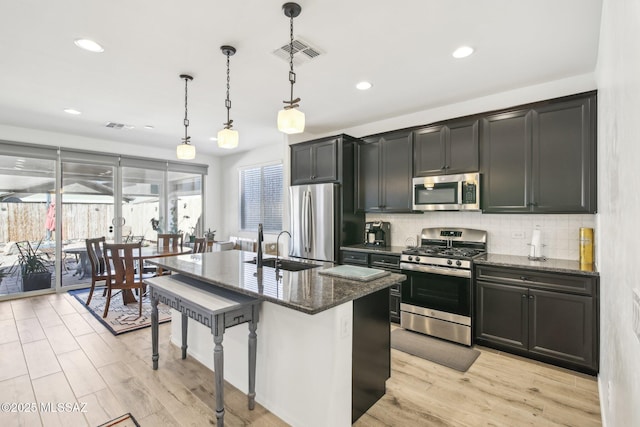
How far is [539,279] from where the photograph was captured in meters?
2.86

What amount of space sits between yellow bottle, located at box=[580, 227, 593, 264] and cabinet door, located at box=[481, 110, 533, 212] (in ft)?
1.67

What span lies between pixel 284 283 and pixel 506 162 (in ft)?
8.93

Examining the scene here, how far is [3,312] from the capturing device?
429 cm

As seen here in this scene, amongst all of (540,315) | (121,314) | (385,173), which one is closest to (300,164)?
(385,173)

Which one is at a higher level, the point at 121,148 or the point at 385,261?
the point at 121,148

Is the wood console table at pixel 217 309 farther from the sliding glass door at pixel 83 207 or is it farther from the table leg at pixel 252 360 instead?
the sliding glass door at pixel 83 207

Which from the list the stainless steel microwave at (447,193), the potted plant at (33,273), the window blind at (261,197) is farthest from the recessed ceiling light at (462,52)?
the potted plant at (33,273)

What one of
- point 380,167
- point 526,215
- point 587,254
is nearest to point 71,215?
point 380,167

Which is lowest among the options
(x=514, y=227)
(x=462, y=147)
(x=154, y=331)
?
(x=154, y=331)

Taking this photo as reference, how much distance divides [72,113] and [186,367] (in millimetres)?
3797

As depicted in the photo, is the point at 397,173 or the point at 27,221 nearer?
the point at 397,173

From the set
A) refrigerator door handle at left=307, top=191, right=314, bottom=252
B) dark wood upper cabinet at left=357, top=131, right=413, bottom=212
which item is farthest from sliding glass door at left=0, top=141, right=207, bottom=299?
dark wood upper cabinet at left=357, top=131, right=413, bottom=212

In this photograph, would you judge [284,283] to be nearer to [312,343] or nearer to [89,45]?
[312,343]

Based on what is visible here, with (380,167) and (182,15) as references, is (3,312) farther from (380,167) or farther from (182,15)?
(380,167)
